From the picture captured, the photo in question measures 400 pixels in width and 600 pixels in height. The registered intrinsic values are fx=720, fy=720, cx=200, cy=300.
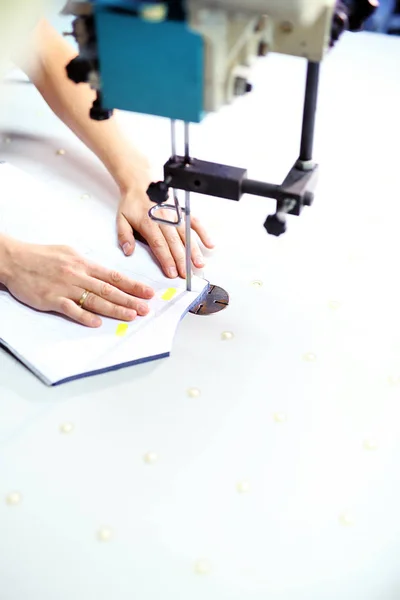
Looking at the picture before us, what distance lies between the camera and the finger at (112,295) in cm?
112

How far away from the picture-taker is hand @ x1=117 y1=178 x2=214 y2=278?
1.23 meters

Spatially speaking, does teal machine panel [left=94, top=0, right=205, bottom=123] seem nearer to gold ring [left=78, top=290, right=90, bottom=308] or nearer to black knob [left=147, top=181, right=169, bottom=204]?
black knob [left=147, top=181, right=169, bottom=204]

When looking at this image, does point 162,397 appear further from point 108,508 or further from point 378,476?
point 378,476

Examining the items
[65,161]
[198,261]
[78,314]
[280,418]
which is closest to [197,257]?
[198,261]

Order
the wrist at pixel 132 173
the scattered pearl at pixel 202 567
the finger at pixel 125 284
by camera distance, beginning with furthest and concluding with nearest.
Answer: the wrist at pixel 132 173, the finger at pixel 125 284, the scattered pearl at pixel 202 567

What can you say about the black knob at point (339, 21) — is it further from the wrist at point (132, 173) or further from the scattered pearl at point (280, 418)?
the wrist at point (132, 173)

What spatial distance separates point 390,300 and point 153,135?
0.70 meters

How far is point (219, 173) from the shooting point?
36.0 inches

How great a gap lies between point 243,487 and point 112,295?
378mm

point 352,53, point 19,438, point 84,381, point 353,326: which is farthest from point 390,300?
point 352,53

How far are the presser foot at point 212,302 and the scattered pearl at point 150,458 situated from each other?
28cm

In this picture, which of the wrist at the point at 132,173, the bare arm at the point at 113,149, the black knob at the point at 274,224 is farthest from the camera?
the wrist at the point at 132,173

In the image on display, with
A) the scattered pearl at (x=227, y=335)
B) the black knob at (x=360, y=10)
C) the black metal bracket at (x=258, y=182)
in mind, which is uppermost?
the black knob at (x=360, y=10)

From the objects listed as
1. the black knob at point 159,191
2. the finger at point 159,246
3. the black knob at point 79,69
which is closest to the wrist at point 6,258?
the finger at point 159,246
